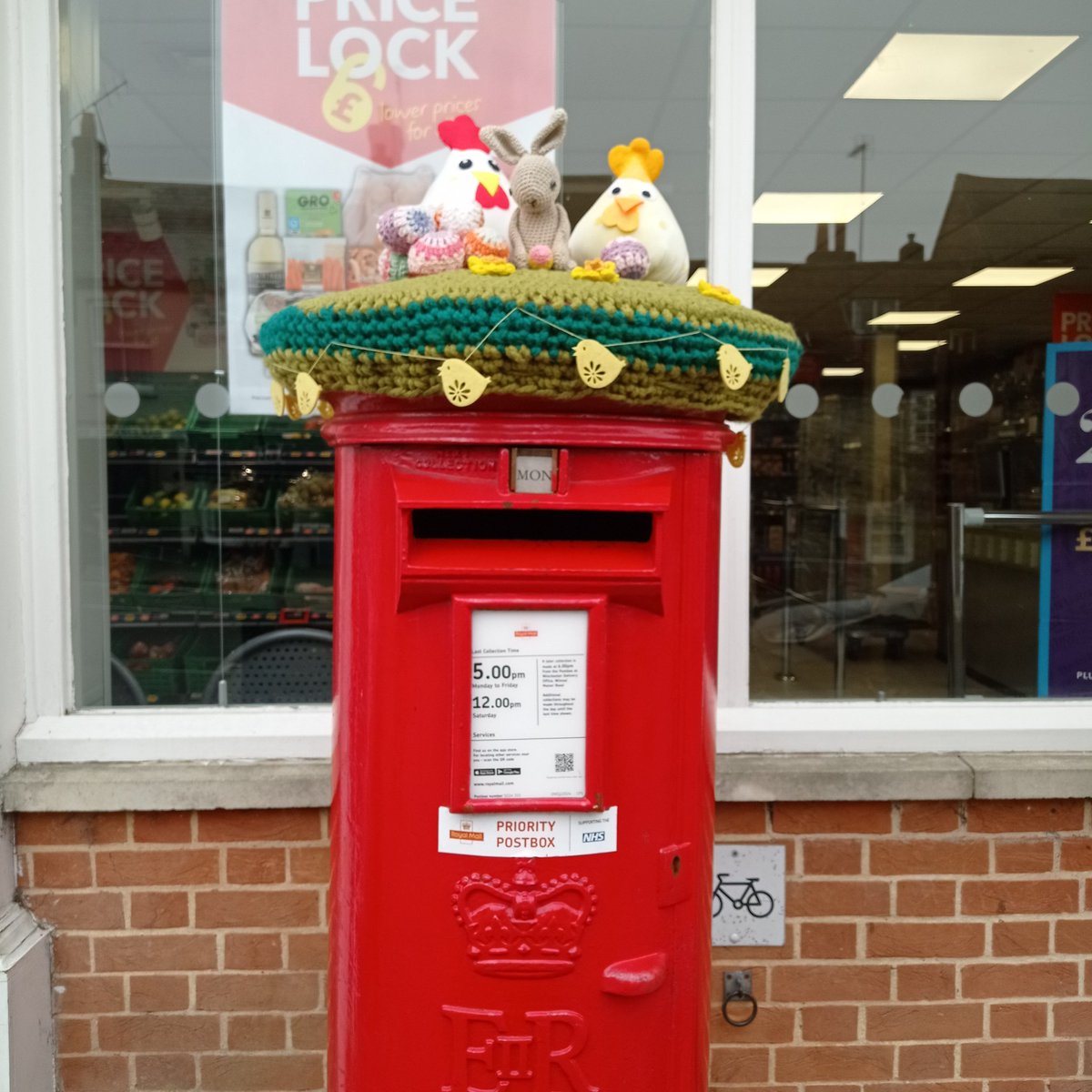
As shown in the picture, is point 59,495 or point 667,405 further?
point 59,495

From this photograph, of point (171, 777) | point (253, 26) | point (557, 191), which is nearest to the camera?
point (557, 191)

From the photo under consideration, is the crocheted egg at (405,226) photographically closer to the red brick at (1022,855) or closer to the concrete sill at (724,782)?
the concrete sill at (724,782)

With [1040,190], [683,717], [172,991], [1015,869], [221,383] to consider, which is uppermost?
[1040,190]

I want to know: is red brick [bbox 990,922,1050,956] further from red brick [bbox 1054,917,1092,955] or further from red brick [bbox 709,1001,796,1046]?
red brick [bbox 709,1001,796,1046]

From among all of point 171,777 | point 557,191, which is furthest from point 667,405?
point 171,777

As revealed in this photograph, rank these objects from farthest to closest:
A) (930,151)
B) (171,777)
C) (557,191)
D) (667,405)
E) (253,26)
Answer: (930,151) → (253,26) → (171,777) → (557,191) → (667,405)

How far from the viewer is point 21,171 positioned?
2.60 m

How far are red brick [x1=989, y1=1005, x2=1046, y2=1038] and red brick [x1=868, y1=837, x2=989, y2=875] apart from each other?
423 millimetres

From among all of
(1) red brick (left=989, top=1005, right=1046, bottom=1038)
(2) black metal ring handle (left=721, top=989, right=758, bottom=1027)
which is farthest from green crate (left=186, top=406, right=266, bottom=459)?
(1) red brick (left=989, top=1005, right=1046, bottom=1038)

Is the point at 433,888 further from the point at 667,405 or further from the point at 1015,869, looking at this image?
the point at 1015,869

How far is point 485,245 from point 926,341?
2.91 m

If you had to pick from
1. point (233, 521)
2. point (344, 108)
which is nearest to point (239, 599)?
point (233, 521)

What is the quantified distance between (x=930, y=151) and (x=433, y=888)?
3.32 m

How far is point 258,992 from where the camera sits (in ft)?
8.54
